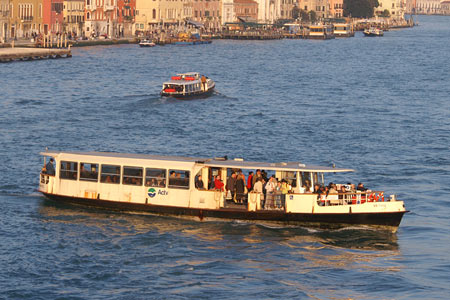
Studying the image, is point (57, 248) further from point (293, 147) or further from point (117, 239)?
point (293, 147)

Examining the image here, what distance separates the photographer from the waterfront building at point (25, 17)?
500 feet

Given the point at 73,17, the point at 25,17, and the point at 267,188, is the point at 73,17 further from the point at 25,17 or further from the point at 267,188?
the point at 267,188

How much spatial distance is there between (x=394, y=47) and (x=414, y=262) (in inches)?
6509

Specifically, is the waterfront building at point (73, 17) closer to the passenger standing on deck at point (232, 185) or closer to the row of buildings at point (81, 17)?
the row of buildings at point (81, 17)

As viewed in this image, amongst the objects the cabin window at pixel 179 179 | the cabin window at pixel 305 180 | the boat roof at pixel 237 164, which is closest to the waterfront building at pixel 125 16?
the boat roof at pixel 237 164

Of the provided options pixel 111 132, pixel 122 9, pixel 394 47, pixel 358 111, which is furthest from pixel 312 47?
pixel 111 132

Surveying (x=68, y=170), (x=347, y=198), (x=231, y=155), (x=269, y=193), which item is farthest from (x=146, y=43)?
(x=347, y=198)

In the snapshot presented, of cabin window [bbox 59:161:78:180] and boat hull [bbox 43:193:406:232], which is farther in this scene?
cabin window [bbox 59:161:78:180]

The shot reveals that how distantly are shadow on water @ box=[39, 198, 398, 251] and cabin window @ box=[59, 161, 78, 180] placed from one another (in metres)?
1.79

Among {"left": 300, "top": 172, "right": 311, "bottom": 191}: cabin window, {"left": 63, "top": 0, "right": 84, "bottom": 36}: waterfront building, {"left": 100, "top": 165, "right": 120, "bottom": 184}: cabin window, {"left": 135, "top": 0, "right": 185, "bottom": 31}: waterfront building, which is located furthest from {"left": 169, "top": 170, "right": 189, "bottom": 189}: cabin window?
{"left": 135, "top": 0, "right": 185, "bottom": 31}: waterfront building

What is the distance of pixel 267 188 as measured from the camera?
136ft

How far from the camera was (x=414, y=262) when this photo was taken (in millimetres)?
38531

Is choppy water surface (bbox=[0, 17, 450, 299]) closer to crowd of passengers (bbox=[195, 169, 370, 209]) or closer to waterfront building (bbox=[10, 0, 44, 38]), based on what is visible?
crowd of passengers (bbox=[195, 169, 370, 209])

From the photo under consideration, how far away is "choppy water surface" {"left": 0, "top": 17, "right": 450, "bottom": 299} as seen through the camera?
35812mm
